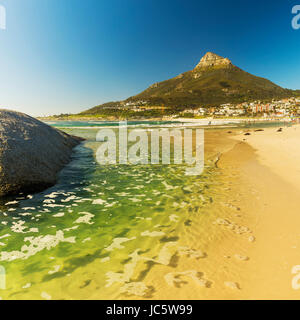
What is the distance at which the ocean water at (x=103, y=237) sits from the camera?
9.75 ft

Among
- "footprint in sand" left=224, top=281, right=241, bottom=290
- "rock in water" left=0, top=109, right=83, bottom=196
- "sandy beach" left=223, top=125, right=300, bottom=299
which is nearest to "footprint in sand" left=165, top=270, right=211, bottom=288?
"footprint in sand" left=224, top=281, right=241, bottom=290

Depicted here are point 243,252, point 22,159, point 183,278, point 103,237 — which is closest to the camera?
point 183,278

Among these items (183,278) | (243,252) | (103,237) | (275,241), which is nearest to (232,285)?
(183,278)

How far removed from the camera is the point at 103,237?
4199 mm

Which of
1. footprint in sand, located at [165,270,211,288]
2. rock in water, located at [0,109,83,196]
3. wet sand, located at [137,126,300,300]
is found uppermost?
rock in water, located at [0,109,83,196]

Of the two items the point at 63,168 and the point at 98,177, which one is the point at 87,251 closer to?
the point at 98,177

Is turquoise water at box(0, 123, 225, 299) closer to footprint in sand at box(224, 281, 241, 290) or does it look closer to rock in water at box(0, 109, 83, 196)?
rock in water at box(0, 109, 83, 196)

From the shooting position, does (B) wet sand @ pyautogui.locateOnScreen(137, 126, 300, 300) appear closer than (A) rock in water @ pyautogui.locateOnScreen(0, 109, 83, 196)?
Yes

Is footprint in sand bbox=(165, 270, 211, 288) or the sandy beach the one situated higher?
the sandy beach

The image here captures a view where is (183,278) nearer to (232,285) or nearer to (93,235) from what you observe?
(232,285)

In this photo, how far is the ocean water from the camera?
2.97 metres
